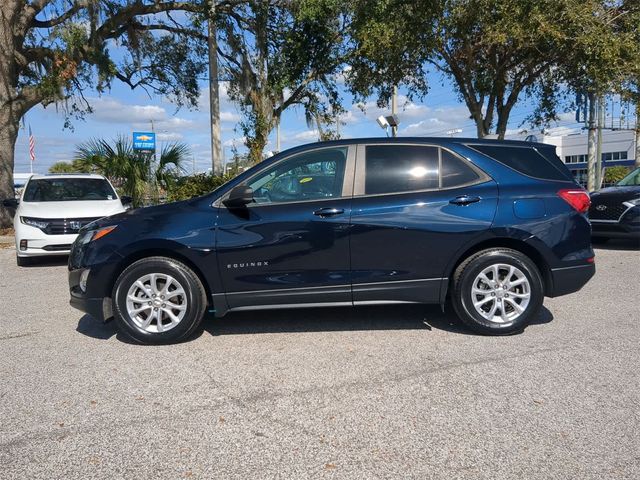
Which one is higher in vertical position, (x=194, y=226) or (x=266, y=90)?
(x=266, y=90)

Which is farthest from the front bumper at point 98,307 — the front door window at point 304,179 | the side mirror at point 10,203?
the side mirror at point 10,203

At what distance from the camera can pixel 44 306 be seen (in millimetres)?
6766

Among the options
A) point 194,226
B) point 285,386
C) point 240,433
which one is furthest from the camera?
point 194,226

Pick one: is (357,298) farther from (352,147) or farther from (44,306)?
(44,306)

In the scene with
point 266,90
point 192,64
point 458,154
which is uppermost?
point 192,64

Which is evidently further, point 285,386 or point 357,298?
point 357,298

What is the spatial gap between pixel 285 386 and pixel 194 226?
1.75 meters

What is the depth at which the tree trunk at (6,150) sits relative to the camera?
47.0ft

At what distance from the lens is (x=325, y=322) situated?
5723 millimetres

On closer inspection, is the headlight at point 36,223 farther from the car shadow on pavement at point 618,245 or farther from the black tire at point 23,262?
the car shadow on pavement at point 618,245

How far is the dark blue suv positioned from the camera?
195 inches

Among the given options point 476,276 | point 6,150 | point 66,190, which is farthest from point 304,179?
point 6,150

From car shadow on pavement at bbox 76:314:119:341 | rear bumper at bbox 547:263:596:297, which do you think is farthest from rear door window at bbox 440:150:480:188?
car shadow on pavement at bbox 76:314:119:341

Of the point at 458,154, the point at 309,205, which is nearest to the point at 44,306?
the point at 309,205
